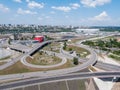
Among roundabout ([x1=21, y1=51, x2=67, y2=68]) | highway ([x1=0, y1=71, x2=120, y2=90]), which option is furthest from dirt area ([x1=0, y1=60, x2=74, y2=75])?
highway ([x1=0, y1=71, x2=120, y2=90])

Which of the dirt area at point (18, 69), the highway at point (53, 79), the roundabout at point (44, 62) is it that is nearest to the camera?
the highway at point (53, 79)

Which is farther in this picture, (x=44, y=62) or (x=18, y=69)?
(x=44, y=62)

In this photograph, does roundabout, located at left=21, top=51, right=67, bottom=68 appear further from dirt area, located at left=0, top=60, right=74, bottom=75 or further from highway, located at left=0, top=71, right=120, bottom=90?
highway, located at left=0, top=71, right=120, bottom=90

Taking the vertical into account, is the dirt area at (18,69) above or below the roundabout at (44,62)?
below

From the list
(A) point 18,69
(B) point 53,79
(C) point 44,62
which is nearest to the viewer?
(B) point 53,79

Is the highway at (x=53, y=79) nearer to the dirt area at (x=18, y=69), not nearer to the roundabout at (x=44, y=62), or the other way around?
the dirt area at (x=18, y=69)

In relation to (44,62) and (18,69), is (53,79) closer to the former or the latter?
(18,69)

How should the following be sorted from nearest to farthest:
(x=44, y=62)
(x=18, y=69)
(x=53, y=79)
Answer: (x=53, y=79) < (x=18, y=69) < (x=44, y=62)

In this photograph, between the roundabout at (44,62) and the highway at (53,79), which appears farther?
the roundabout at (44,62)

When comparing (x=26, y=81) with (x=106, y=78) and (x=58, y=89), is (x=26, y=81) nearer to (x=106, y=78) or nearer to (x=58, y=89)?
(x=58, y=89)

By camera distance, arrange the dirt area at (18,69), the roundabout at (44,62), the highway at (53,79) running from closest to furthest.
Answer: the highway at (53,79), the dirt area at (18,69), the roundabout at (44,62)

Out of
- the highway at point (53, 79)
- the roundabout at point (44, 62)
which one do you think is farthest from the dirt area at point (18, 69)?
the highway at point (53, 79)

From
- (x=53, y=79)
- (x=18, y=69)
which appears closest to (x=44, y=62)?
(x=18, y=69)
